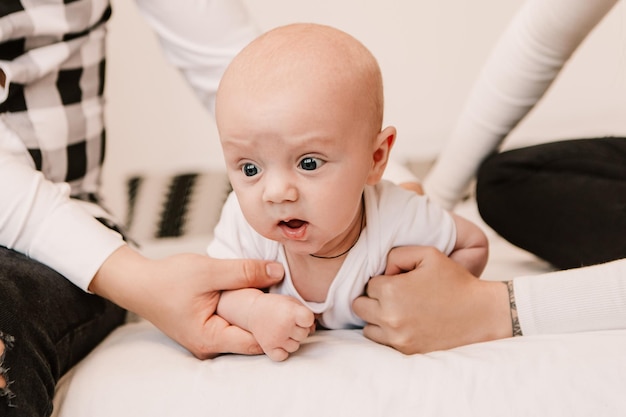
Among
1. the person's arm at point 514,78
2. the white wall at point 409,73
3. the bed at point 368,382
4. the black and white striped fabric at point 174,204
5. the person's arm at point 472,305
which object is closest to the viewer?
the bed at point 368,382

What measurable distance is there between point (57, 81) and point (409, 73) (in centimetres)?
117

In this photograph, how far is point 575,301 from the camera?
83 cm

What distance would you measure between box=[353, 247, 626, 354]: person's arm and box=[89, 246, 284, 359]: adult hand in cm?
16

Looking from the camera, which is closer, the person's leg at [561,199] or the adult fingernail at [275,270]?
the adult fingernail at [275,270]

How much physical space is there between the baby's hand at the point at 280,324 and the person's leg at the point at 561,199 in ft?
1.55

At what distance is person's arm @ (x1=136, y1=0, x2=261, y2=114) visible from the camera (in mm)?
1191

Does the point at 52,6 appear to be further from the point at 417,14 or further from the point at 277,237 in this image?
the point at 417,14

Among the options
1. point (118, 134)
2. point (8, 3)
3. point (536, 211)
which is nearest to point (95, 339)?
point (8, 3)

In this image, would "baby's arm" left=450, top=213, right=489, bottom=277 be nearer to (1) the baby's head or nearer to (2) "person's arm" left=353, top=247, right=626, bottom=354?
(2) "person's arm" left=353, top=247, right=626, bottom=354

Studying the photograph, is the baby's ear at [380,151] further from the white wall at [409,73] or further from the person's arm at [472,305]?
the white wall at [409,73]

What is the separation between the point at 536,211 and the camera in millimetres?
1128

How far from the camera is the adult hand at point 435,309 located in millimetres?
856

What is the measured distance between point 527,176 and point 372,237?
38 centimetres

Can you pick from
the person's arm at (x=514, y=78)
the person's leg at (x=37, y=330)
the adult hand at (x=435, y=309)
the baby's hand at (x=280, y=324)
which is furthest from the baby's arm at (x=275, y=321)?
the person's arm at (x=514, y=78)
